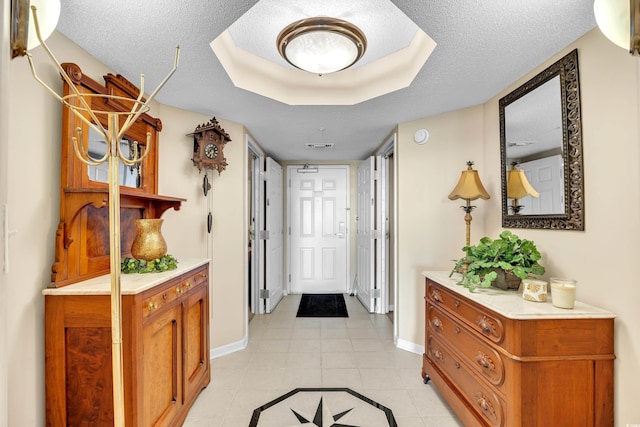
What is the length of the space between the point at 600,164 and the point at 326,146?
2.69m

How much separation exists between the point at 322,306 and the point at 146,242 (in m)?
2.81

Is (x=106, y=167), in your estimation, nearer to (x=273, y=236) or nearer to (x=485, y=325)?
(x=485, y=325)

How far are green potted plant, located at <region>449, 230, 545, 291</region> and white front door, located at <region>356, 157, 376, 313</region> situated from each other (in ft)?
6.44

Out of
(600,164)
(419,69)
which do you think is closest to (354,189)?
(419,69)

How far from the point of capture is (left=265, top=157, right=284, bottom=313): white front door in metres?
3.75

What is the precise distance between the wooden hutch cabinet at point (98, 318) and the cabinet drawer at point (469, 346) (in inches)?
63.2

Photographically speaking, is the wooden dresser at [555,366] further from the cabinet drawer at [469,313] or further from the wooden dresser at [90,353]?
the wooden dresser at [90,353]

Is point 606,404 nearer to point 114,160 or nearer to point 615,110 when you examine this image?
point 615,110

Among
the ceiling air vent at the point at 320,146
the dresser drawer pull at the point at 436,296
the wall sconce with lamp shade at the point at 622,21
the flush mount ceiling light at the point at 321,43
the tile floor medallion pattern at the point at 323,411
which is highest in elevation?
the flush mount ceiling light at the point at 321,43

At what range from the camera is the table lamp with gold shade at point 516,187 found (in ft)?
6.10

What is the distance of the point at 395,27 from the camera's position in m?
1.69

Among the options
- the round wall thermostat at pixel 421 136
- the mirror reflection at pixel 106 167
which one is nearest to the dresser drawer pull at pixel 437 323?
the round wall thermostat at pixel 421 136

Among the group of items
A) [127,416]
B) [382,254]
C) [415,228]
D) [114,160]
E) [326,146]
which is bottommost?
[127,416]

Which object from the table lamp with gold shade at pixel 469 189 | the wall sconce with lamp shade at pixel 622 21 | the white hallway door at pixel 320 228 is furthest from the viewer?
the white hallway door at pixel 320 228
